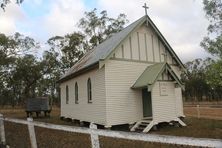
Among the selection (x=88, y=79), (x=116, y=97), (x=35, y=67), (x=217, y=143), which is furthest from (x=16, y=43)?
(x=217, y=143)

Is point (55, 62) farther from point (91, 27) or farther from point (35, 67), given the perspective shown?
point (91, 27)

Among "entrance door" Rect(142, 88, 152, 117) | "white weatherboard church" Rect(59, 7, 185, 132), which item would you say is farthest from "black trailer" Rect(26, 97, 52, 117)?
"entrance door" Rect(142, 88, 152, 117)

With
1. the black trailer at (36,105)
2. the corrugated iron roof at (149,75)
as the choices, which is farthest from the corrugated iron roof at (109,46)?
the black trailer at (36,105)

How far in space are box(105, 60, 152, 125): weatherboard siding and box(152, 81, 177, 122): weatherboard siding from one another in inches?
65.5

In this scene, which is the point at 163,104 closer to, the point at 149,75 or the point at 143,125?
the point at 143,125

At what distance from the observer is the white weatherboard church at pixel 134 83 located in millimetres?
18328

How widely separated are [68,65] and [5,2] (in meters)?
42.6

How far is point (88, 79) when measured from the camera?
69.4 ft

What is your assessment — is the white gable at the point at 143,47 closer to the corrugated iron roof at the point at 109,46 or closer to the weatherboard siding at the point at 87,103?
the corrugated iron roof at the point at 109,46

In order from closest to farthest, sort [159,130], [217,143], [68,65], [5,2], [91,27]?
[217,143], [5,2], [159,130], [91,27], [68,65]

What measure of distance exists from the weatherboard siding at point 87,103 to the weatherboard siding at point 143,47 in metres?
2.09

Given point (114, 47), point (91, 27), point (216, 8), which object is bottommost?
point (114, 47)

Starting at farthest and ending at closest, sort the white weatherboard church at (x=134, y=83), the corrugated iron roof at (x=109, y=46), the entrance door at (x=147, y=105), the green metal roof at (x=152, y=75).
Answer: the entrance door at (x=147, y=105)
the corrugated iron roof at (x=109, y=46)
the white weatherboard church at (x=134, y=83)
the green metal roof at (x=152, y=75)

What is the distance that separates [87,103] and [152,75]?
5.32 metres
